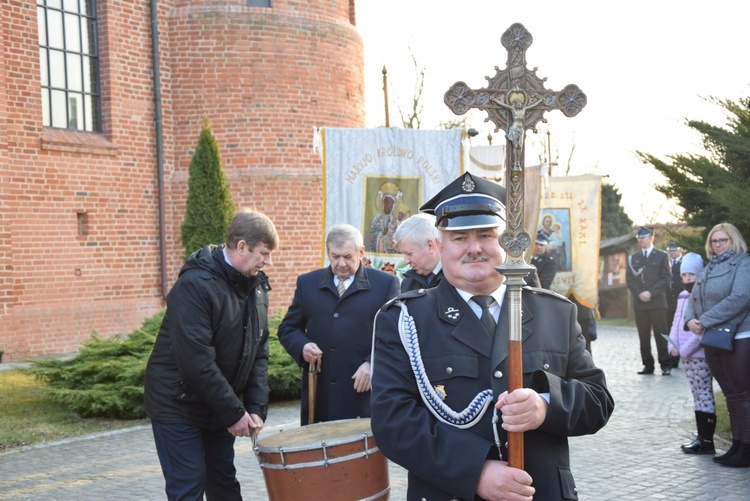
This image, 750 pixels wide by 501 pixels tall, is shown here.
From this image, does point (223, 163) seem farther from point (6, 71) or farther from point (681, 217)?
point (681, 217)

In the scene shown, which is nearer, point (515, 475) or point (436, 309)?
point (515, 475)

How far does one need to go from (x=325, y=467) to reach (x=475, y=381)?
1.62 meters

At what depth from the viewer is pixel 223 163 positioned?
18234 mm

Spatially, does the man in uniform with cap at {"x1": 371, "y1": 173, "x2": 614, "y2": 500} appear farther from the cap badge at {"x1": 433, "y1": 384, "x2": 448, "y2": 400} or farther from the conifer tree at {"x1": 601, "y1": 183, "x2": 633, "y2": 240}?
the conifer tree at {"x1": 601, "y1": 183, "x2": 633, "y2": 240}

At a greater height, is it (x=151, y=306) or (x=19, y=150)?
(x=19, y=150)

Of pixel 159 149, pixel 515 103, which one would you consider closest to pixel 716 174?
pixel 515 103

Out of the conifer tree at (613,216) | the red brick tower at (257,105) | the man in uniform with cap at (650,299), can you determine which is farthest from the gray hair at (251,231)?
the conifer tree at (613,216)

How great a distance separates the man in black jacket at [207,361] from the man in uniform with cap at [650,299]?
9.70m

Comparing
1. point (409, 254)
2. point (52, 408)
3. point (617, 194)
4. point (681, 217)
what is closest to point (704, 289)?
point (681, 217)

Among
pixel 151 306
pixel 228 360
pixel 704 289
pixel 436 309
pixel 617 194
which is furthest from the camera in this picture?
pixel 617 194

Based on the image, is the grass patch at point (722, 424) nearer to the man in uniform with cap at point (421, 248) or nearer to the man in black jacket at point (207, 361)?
the man in uniform with cap at point (421, 248)

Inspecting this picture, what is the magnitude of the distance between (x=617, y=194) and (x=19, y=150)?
2791 centimetres

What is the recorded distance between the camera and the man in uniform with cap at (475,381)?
2740mm

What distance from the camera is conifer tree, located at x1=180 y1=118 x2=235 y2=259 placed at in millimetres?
16281
